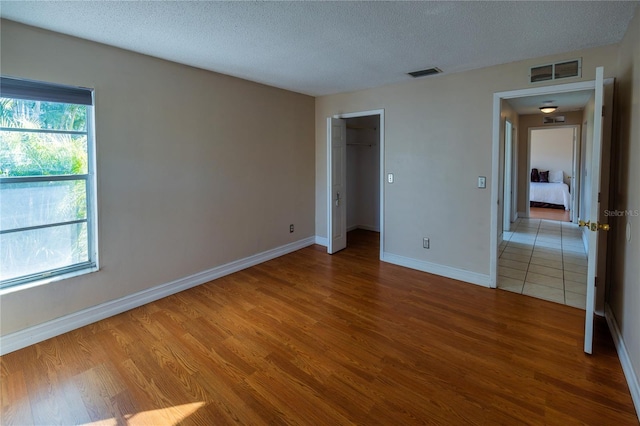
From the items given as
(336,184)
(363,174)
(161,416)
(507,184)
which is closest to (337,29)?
(336,184)

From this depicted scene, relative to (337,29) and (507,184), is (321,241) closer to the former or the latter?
(337,29)

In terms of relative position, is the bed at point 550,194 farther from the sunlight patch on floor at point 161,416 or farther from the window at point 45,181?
the window at point 45,181

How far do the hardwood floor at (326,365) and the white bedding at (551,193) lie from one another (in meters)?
7.59

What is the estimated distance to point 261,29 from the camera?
2541mm

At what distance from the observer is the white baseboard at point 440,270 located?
3.78 m

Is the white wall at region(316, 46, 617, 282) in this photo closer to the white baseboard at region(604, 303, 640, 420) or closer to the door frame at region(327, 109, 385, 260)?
the door frame at region(327, 109, 385, 260)

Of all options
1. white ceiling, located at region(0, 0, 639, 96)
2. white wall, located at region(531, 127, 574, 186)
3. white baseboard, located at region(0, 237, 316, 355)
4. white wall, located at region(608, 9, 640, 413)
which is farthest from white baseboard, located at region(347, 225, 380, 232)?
white wall, located at region(531, 127, 574, 186)

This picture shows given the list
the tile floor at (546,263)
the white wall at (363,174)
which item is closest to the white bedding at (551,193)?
the tile floor at (546,263)

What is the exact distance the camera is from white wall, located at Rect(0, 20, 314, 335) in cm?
267

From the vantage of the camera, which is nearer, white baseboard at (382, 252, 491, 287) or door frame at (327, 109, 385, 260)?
white baseboard at (382, 252, 491, 287)

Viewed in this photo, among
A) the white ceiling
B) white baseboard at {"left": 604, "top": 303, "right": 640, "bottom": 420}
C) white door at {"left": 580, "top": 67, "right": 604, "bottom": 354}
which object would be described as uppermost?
the white ceiling

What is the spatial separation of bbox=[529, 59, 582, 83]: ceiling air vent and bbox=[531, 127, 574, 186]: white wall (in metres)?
8.55

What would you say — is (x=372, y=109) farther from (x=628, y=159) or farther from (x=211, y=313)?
(x=211, y=313)

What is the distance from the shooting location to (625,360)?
7.22 ft
